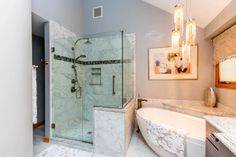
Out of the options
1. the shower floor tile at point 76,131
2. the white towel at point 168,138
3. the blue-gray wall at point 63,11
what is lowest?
the shower floor tile at point 76,131

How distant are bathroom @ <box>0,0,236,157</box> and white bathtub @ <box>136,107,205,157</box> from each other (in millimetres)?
11

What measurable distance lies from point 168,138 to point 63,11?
3.19 metres

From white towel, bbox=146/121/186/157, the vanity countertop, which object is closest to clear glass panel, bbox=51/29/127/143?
white towel, bbox=146/121/186/157

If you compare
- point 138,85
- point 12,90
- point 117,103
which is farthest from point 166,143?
point 12,90

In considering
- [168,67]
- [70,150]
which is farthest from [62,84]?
[168,67]

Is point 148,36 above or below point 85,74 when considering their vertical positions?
above

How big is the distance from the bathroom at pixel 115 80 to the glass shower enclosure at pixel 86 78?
0.02 m

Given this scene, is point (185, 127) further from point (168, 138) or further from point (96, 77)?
point (96, 77)

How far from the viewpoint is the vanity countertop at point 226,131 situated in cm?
102

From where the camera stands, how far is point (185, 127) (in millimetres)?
2469

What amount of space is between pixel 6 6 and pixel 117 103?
6.38ft

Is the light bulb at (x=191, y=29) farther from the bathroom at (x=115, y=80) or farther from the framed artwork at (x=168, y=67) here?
the framed artwork at (x=168, y=67)

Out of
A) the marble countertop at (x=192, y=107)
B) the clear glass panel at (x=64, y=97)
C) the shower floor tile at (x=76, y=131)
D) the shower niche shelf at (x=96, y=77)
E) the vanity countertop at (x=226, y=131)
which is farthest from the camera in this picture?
the shower niche shelf at (x=96, y=77)

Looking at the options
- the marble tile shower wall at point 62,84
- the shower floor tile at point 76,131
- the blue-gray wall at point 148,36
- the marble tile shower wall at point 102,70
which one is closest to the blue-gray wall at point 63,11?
the marble tile shower wall at point 62,84
